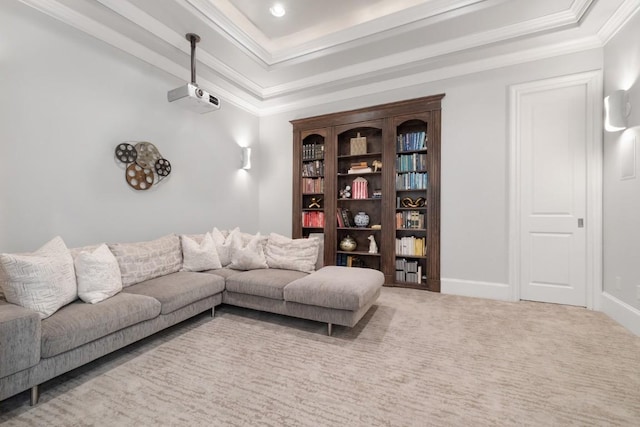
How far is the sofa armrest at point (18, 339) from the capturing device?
4.70ft

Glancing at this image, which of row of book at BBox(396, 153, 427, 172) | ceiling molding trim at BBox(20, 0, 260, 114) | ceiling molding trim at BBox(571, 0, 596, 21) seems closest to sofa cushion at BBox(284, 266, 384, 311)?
row of book at BBox(396, 153, 427, 172)

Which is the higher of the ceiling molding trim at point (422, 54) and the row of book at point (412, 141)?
the ceiling molding trim at point (422, 54)

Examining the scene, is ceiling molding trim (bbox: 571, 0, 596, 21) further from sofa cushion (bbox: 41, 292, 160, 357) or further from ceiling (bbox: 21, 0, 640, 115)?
sofa cushion (bbox: 41, 292, 160, 357)

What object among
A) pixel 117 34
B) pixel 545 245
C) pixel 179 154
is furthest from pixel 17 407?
pixel 545 245

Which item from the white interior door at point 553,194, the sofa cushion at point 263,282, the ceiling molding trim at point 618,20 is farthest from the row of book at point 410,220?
the ceiling molding trim at point 618,20

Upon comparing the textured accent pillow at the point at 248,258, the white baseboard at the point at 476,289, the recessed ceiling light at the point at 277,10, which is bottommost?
the white baseboard at the point at 476,289

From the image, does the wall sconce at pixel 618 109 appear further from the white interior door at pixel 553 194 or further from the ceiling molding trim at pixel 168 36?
the ceiling molding trim at pixel 168 36

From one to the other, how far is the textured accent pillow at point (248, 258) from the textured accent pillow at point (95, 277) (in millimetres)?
1124

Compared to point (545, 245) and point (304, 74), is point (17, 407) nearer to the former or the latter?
point (304, 74)

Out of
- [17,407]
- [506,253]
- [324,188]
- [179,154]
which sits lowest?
[17,407]

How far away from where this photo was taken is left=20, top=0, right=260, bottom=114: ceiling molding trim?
245cm

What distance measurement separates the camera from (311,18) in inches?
129

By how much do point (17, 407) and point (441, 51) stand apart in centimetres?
468

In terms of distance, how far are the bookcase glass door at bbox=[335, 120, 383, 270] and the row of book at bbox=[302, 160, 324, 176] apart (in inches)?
11.5
